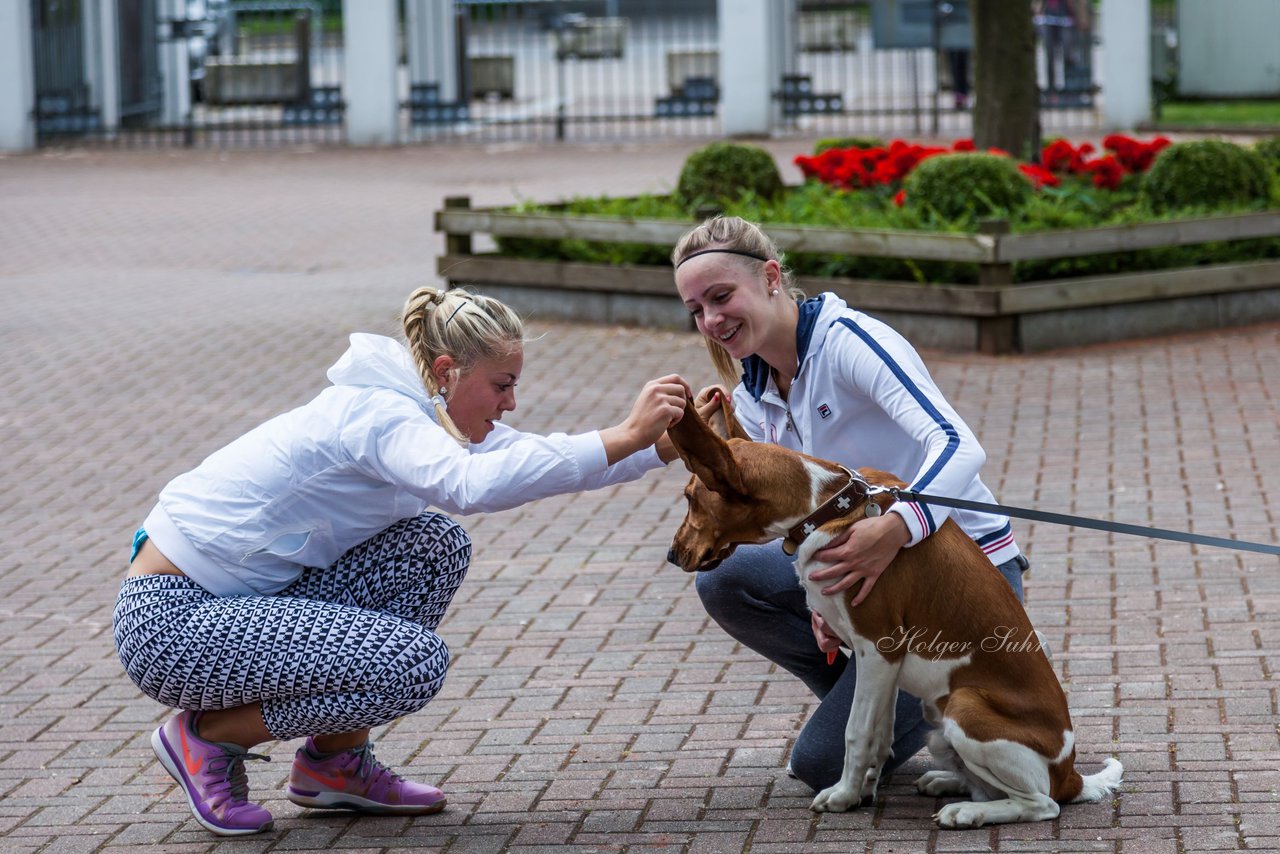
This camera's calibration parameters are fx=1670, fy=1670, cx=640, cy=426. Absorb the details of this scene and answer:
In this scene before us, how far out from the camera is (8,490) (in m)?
8.38

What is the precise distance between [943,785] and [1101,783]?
0.39 m

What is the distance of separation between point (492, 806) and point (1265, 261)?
832 centimetres

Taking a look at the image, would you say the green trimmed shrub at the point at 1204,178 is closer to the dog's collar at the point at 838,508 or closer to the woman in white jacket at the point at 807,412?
the woman in white jacket at the point at 807,412

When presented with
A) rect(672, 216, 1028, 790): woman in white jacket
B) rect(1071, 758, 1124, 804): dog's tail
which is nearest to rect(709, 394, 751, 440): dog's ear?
rect(672, 216, 1028, 790): woman in white jacket

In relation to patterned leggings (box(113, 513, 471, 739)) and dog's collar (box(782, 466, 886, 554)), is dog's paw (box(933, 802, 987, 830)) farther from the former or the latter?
patterned leggings (box(113, 513, 471, 739))

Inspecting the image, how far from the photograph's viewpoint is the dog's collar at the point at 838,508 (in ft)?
12.1

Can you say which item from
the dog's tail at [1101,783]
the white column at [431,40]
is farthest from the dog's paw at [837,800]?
the white column at [431,40]

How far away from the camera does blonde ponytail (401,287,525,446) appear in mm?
4027

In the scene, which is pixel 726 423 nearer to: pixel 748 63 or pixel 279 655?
pixel 279 655

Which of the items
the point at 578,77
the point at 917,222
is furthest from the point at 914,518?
the point at 578,77

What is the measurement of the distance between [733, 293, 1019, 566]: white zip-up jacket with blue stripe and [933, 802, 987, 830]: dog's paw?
0.63 meters

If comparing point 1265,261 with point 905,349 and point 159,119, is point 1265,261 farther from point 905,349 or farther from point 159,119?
point 159,119

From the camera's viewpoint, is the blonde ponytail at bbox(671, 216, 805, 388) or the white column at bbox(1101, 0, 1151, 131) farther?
the white column at bbox(1101, 0, 1151, 131)

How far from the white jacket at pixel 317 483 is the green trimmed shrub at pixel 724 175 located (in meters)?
8.89
